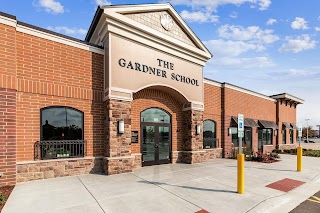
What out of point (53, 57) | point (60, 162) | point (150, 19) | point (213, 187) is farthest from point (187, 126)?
point (53, 57)

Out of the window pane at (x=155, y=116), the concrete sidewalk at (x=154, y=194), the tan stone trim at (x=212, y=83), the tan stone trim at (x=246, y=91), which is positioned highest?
the tan stone trim at (x=212, y=83)

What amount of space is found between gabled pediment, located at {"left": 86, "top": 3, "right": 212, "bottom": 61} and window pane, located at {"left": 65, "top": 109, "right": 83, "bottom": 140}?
159 inches

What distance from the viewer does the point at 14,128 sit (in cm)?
761

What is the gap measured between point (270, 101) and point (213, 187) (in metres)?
18.8

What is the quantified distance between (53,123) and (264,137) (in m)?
20.2

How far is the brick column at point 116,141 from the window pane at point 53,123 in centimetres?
194

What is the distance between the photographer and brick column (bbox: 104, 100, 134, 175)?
9359 millimetres

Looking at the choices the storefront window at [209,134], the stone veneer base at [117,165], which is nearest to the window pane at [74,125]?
the stone veneer base at [117,165]

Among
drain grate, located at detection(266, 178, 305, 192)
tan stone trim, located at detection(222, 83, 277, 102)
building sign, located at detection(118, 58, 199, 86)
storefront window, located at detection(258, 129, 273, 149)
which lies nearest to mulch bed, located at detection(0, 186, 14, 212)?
building sign, located at detection(118, 58, 199, 86)

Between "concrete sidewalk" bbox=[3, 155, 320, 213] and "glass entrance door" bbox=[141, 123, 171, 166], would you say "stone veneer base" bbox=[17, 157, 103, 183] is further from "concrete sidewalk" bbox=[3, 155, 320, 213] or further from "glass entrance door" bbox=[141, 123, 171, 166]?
"glass entrance door" bbox=[141, 123, 171, 166]

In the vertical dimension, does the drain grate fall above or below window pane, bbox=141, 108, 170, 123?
below

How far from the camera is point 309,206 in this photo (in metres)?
6.15

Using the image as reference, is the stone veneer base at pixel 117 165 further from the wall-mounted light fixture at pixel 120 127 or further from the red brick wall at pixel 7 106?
the red brick wall at pixel 7 106

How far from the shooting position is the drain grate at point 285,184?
25.2 feet
